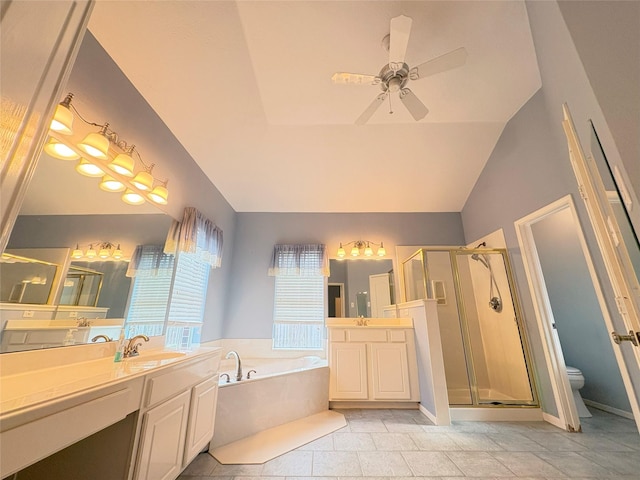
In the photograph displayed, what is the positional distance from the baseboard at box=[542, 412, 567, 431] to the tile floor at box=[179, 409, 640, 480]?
0.06 meters

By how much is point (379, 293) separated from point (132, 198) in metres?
3.26

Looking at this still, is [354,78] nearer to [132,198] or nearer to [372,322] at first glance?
[132,198]

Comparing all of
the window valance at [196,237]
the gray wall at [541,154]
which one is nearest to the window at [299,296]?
the window valance at [196,237]

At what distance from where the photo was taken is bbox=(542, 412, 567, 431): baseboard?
2409 millimetres

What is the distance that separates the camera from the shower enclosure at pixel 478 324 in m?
2.88

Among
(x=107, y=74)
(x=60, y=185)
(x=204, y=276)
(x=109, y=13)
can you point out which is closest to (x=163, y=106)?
(x=107, y=74)

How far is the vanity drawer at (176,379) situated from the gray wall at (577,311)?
3.74 meters

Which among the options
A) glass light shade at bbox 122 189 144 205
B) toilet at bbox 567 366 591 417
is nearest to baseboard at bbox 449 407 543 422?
toilet at bbox 567 366 591 417

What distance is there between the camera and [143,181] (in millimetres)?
1985

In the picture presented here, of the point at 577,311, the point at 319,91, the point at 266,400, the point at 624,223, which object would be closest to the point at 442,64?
the point at 319,91

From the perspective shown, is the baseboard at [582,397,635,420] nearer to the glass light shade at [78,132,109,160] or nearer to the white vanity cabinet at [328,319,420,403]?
the white vanity cabinet at [328,319,420,403]

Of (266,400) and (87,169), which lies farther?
(266,400)

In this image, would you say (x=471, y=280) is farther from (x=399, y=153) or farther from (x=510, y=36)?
(x=510, y=36)

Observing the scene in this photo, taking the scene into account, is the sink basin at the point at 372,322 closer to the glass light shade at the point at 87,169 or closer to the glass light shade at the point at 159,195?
the glass light shade at the point at 159,195
